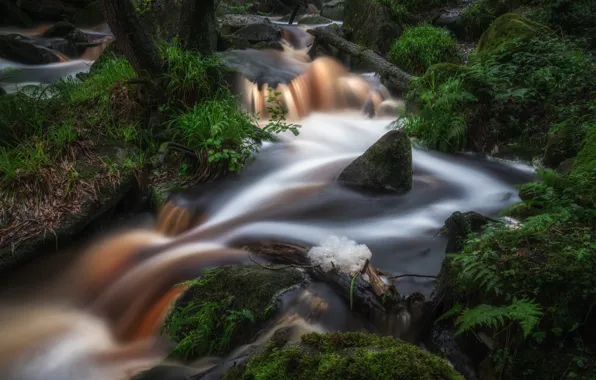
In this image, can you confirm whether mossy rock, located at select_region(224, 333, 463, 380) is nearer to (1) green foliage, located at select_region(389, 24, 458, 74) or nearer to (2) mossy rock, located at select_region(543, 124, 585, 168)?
(2) mossy rock, located at select_region(543, 124, 585, 168)

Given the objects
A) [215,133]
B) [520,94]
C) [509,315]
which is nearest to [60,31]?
[215,133]

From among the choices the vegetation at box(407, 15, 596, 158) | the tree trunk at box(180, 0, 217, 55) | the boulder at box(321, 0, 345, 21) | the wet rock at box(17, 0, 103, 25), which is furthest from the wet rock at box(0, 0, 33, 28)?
the vegetation at box(407, 15, 596, 158)

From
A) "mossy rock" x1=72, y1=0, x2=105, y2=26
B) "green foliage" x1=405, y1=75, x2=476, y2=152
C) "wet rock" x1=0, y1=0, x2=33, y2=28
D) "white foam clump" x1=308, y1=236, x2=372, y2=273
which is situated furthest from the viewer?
"mossy rock" x1=72, y1=0, x2=105, y2=26

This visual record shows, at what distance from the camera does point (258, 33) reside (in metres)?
10.3

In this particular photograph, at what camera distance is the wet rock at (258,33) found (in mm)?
Result: 10141

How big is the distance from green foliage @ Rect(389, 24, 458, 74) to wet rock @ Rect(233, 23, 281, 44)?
2.83 m

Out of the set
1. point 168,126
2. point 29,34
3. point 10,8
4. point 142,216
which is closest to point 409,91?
point 168,126

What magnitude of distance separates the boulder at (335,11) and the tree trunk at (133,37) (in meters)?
9.89

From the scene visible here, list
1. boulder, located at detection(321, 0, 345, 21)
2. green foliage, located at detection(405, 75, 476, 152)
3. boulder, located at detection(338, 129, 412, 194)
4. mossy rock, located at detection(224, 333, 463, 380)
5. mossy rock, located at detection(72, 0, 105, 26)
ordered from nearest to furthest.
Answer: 1. mossy rock, located at detection(224, 333, 463, 380)
2. boulder, located at detection(338, 129, 412, 194)
3. green foliage, located at detection(405, 75, 476, 152)
4. mossy rock, located at detection(72, 0, 105, 26)
5. boulder, located at detection(321, 0, 345, 21)

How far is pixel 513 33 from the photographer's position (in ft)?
23.8

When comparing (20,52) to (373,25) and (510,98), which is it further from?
(510,98)

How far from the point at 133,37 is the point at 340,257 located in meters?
3.93

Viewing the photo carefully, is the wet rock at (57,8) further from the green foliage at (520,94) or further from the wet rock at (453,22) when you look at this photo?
the green foliage at (520,94)

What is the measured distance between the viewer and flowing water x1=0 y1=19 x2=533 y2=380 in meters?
3.54
